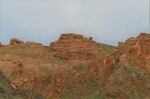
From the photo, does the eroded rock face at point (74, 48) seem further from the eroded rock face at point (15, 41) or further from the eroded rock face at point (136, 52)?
the eroded rock face at point (136, 52)

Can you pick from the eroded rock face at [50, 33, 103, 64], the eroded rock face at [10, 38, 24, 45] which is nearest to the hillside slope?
the eroded rock face at [10, 38, 24, 45]

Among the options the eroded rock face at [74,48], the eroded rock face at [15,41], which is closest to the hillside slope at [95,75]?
the eroded rock face at [15,41]

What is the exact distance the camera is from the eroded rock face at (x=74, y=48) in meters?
181

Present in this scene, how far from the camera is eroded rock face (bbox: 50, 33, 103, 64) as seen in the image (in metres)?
181

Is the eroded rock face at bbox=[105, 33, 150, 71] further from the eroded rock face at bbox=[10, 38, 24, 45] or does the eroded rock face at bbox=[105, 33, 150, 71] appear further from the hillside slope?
the eroded rock face at bbox=[10, 38, 24, 45]

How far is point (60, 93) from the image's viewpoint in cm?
11806

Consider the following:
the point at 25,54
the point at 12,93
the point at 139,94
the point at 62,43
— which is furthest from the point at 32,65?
the point at 12,93

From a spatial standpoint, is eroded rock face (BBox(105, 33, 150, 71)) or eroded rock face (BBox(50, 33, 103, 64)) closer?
eroded rock face (BBox(105, 33, 150, 71))

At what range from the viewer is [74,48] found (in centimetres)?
18475

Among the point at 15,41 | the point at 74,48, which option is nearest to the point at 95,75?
the point at 15,41

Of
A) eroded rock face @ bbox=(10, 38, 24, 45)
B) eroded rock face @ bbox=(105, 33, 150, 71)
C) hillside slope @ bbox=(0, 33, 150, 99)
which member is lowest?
hillside slope @ bbox=(0, 33, 150, 99)

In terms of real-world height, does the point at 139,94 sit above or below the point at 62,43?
below

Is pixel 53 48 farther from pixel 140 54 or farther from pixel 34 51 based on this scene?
pixel 140 54

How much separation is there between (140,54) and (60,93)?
22.3 m
